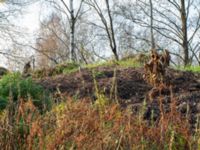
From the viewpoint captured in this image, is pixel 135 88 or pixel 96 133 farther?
pixel 135 88

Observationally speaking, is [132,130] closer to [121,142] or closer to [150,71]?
[121,142]

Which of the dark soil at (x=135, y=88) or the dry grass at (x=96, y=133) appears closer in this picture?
the dry grass at (x=96, y=133)

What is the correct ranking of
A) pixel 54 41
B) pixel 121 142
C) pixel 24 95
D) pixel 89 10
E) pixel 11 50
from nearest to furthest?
pixel 121 142, pixel 24 95, pixel 11 50, pixel 89 10, pixel 54 41

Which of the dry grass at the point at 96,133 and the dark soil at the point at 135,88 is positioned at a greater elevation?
the dark soil at the point at 135,88

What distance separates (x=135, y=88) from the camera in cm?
741

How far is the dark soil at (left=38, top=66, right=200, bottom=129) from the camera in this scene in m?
5.60

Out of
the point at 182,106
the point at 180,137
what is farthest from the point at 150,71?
the point at 180,137

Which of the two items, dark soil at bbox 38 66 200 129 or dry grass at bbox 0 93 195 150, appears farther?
dark soil at bbox 38 66 200 129

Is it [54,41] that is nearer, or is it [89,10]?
[89,10]

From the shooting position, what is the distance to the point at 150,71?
6.97 m

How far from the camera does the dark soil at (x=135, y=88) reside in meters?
5.60

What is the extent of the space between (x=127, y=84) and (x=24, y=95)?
171 centimetres

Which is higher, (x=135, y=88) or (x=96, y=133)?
(x=135, y=88)

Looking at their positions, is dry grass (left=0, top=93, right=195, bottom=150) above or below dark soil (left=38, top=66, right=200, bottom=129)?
below
